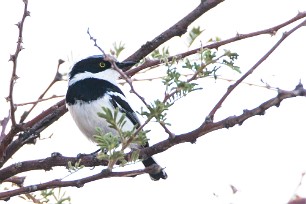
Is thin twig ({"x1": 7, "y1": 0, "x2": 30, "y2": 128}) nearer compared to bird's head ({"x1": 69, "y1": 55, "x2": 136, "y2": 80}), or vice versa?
thin twig ({"x1": 7, "y1": 0, "x2": 30, "y2": 128})

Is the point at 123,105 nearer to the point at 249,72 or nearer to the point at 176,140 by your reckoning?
the point at 176,140

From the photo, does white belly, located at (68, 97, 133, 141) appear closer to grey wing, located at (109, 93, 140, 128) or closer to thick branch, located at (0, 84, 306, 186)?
grey wing, located at (109, 93, 140, 128)

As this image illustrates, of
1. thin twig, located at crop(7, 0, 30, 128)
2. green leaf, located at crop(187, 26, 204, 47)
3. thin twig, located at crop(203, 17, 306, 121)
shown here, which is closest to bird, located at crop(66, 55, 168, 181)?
green leaf, located at crop(187, 26, 204, 47)

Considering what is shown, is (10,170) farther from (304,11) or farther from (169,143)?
(304,11)

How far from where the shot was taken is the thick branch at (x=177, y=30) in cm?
262

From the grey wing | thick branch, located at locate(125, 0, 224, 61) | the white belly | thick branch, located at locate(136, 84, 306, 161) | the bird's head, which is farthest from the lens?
the bird's head

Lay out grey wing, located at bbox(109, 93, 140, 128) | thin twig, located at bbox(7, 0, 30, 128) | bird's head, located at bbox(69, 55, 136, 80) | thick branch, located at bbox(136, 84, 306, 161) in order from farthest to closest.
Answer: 1. bird's head, located at bbox(69, 55, 136, 80)
2. grey wing, located at bbox(109, 93, 140, 128)
3. thin twig, located at bbox(7, 0, 30, 128)
4. thick branch, located at bbox(136, 84, 306, 161)

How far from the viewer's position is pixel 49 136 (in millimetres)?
2809

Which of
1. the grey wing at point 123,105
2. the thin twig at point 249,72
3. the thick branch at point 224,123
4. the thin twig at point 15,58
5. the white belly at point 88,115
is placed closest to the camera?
the thick branch at point 224,123

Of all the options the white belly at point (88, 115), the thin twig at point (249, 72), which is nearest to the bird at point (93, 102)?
the white belly at point (88, 115)

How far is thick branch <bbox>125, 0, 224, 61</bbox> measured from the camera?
2.62 m

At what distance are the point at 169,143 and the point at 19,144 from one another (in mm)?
833

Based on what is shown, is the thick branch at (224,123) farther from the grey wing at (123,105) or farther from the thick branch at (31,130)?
the grey wing at (123,105)

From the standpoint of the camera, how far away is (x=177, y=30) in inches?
108
